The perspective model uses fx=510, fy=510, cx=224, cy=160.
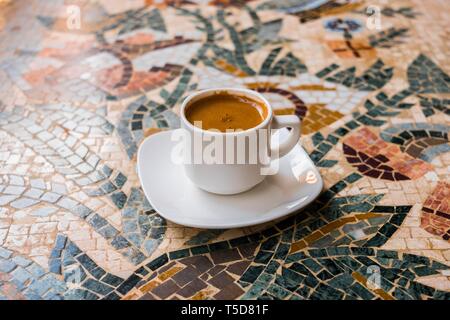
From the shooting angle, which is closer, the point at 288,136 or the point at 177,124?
the point at 288,136

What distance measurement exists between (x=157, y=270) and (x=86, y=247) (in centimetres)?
9

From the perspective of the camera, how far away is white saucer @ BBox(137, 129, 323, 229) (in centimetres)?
55

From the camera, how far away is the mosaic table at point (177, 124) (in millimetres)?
521

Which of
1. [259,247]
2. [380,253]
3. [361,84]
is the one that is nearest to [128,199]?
[259,247]

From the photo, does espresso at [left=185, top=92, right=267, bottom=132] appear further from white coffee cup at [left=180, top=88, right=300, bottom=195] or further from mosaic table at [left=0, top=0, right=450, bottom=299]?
mosaic table at [left=0, top=0, right=450, bottom=299]

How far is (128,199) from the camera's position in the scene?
2.00 ft

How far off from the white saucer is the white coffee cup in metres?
0.02

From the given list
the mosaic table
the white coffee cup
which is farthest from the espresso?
the mosaic table

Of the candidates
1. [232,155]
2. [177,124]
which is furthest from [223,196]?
[177,124]

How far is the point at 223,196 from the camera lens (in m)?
0.58

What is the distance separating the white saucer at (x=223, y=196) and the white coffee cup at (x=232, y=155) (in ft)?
0.05

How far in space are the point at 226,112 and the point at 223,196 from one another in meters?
0.10

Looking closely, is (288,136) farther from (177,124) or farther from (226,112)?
(177,124)
